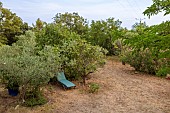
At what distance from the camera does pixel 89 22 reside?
62.5 feet

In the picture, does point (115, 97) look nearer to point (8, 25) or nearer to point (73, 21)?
point (73, 21)

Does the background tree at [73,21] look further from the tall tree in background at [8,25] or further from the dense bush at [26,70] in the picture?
the dense bush at [26,70]

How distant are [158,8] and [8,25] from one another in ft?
55.0

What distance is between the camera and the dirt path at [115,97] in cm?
786

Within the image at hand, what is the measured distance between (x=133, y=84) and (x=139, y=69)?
8.58ft

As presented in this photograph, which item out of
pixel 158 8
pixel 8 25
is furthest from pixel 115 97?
pixel 8 25

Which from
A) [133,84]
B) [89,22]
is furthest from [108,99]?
[89,22]

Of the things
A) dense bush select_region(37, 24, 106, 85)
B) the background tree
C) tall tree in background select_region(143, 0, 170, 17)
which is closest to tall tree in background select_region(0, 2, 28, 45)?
the background tree

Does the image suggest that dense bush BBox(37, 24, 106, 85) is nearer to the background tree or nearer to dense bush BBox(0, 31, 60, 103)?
dense bush BBox(0, 31, 60, 103)

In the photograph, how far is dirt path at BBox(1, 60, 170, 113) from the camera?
310 inches

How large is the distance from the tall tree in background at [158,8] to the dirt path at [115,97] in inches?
168

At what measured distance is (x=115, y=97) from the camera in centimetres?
910

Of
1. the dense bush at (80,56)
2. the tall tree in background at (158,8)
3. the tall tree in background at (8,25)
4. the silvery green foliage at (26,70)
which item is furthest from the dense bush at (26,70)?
the tall tree in background at (8,25)

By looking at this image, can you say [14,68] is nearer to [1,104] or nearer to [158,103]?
[1,104]
